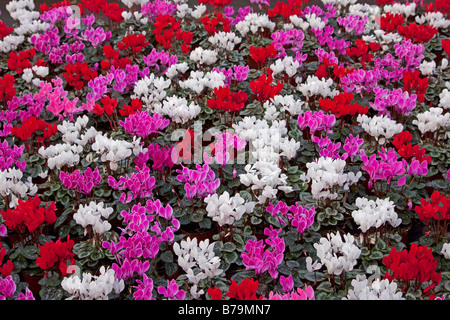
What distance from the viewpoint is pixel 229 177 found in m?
3.07

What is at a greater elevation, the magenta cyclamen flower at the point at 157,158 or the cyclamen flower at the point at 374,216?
the magenta cyclamen flower at the point at 157,158

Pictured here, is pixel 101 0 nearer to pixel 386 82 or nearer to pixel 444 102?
pixel 386 82

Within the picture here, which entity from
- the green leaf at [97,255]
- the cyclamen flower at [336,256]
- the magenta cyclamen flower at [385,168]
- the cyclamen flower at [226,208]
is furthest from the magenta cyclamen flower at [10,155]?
the magenta cyclamen flower at [385,168]

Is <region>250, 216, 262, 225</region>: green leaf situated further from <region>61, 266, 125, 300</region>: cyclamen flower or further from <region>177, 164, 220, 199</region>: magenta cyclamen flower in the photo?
<region>61, 266, 125, 300</region>: cyclamen flower

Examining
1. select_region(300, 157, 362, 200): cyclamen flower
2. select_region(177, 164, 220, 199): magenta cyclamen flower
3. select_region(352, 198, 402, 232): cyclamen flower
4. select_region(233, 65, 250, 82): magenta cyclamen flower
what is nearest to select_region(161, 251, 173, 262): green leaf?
select_region(177, 164, 220, 199): magenta cyclamen flower

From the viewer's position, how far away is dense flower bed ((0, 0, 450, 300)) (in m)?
2.29

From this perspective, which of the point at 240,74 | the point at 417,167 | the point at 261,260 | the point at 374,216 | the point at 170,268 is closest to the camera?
the point at 261,260

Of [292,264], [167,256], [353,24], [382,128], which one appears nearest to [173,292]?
[167,256]

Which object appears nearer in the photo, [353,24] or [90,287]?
[90,287]

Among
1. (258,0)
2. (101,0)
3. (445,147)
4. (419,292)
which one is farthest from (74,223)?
(258,0)

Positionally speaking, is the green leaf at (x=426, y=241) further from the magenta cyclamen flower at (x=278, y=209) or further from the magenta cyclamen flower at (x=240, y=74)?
the magenta cyclamen flower at (x=240, y=74)

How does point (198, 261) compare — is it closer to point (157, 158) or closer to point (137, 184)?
point (137, 184)

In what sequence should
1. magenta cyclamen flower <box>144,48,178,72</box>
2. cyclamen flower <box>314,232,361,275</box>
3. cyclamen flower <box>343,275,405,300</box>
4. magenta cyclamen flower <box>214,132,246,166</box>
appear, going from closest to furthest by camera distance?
cyclamen flower <box>343,275,405,300</box> < cyclamen flower <box>314,232,361,275</box> < magenta cyclamen flower <box>214,132,246,166</box> < magenta cyclamen flower <box>144,48,178,72</box>

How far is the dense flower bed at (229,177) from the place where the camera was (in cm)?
229
